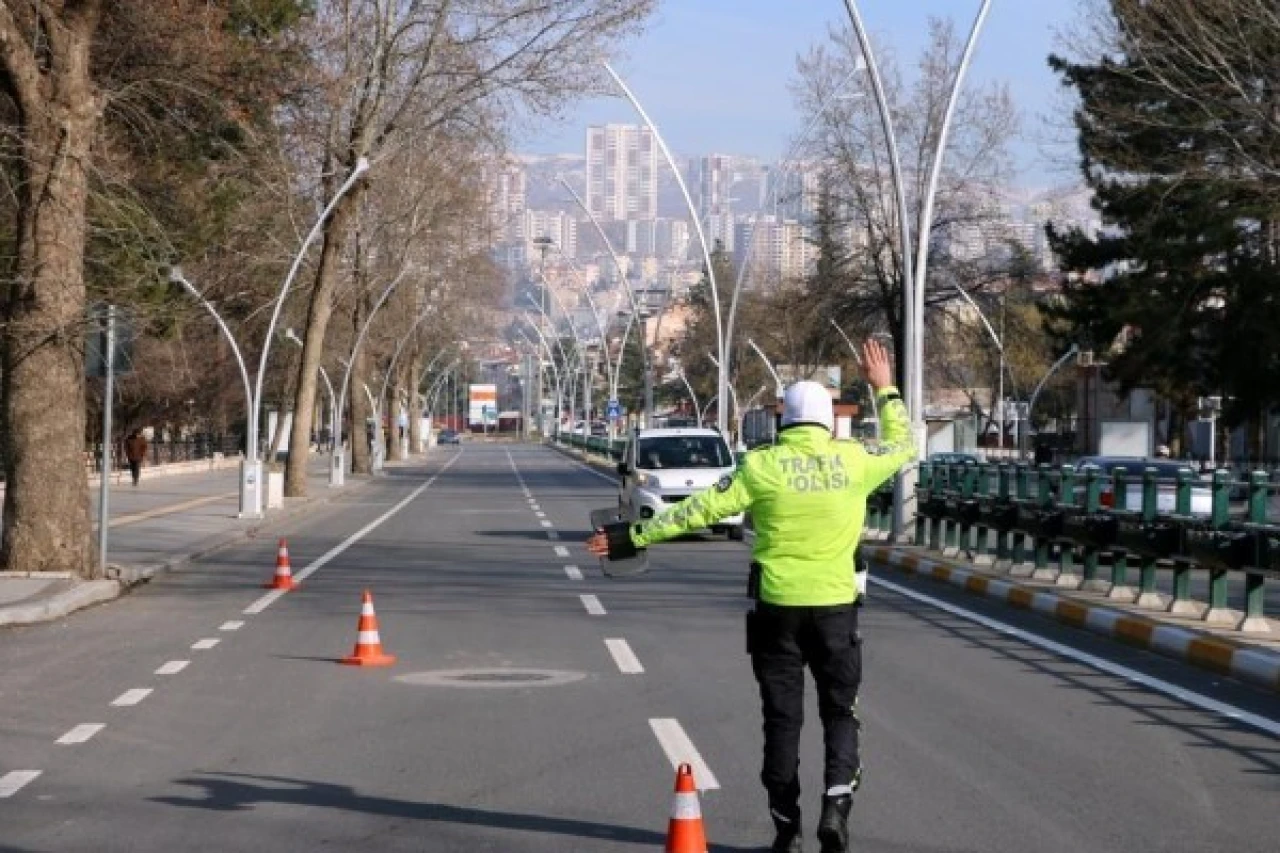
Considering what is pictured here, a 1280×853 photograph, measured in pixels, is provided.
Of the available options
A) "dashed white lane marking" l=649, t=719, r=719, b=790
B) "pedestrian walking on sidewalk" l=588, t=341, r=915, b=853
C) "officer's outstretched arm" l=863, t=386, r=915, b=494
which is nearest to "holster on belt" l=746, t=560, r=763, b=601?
"pedestrian walking on sidewalk" l=588, t=341, r=915, b=853

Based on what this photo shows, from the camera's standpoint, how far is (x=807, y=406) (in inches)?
320

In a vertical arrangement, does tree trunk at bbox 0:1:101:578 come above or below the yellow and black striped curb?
above

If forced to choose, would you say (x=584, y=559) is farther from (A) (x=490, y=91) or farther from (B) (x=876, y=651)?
(A) (x=490, y=91)

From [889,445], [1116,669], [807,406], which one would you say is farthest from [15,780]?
[1116,669]

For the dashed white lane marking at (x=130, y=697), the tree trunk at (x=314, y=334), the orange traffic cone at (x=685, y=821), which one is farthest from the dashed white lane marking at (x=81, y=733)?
the tree trunk at (x=314, y=334)

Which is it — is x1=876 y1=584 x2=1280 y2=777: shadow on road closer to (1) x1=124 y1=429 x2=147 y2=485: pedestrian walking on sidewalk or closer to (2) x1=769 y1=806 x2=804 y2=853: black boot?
(2) x1=769 y1=806 x2=804 y2=853: black boot

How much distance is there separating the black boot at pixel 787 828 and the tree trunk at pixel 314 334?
1527 inches

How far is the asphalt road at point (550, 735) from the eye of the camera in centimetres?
857

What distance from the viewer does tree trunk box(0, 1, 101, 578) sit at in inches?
817

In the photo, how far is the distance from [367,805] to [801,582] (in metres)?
2.50

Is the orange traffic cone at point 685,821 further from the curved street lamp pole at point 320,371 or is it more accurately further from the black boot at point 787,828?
the curved street lamp pole at point 320,371

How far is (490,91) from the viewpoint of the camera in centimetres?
4047

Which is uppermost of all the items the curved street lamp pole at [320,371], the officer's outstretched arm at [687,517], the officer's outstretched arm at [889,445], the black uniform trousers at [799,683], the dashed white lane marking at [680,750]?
the curved street lamp pole at [320,371]

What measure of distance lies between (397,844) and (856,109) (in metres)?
48.0
